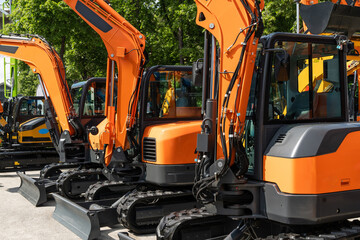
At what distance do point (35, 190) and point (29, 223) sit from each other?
5.40 ft

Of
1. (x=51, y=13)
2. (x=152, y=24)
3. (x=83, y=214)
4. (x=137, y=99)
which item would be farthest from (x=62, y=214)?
(x=152, y=24)

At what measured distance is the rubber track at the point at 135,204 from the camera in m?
6.89

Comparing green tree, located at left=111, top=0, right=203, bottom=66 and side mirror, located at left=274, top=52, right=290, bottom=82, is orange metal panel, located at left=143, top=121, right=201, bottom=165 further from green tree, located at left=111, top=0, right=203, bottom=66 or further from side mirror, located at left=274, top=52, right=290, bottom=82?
green tree, located at left=111, top=0, right=203, bottom=66

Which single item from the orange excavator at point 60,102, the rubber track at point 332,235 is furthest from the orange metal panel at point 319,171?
the orange excavator at point 60,102

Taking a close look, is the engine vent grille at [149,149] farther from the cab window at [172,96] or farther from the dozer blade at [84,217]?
the dozer blade at [84,217]

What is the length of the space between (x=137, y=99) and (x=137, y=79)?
13.3 inches

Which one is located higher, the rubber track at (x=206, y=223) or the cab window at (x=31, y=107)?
the cab window at (x=31, y=107)

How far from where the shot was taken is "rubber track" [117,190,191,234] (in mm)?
6895

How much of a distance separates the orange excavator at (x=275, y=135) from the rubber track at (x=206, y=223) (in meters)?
0.02

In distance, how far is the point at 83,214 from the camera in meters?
6.80

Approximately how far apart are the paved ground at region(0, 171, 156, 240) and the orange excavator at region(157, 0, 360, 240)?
2573mm

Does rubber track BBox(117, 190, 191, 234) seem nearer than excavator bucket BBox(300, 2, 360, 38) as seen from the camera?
No

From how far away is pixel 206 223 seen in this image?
5898mm

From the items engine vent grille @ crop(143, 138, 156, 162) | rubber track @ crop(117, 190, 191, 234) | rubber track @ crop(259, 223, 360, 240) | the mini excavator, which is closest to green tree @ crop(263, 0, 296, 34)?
the mini excavator
